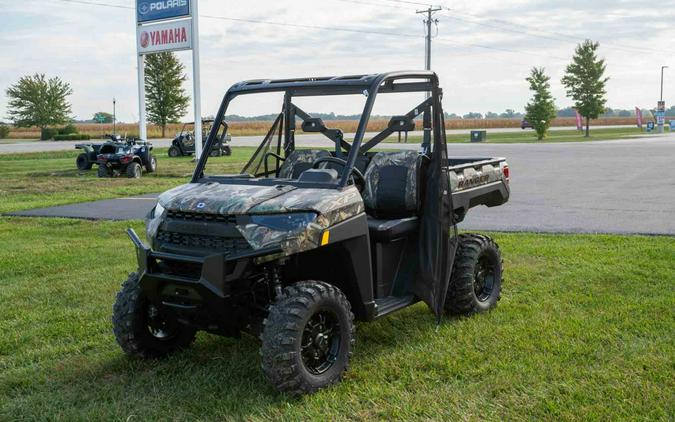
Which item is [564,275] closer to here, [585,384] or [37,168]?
[585,384]

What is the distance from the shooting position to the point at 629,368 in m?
4.62

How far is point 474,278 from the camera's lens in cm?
593

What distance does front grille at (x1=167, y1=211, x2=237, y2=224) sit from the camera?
426 cm

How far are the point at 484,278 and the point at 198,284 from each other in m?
2.86

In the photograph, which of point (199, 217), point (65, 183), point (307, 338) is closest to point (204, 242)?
point (199, 217)

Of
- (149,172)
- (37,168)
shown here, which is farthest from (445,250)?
(37,168)

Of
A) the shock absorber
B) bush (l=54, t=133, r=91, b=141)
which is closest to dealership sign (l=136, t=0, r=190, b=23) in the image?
the shock absorber

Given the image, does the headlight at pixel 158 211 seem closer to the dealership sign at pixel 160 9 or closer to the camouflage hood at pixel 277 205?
the camouflage hood at pixel 277 205

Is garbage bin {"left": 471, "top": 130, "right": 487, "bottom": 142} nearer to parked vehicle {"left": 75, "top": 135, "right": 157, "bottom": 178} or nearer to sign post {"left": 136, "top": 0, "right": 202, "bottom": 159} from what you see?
sign post {"left": 136, "top": 0, "right": 202, "bottom": 159}

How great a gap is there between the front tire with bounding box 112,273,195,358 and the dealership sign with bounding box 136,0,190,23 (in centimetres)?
1976

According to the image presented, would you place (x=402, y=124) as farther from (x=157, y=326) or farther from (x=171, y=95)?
(x=171, y=95)

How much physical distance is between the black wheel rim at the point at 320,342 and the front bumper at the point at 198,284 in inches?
17.0

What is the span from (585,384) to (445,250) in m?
1.31

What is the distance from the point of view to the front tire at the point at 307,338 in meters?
4.10
